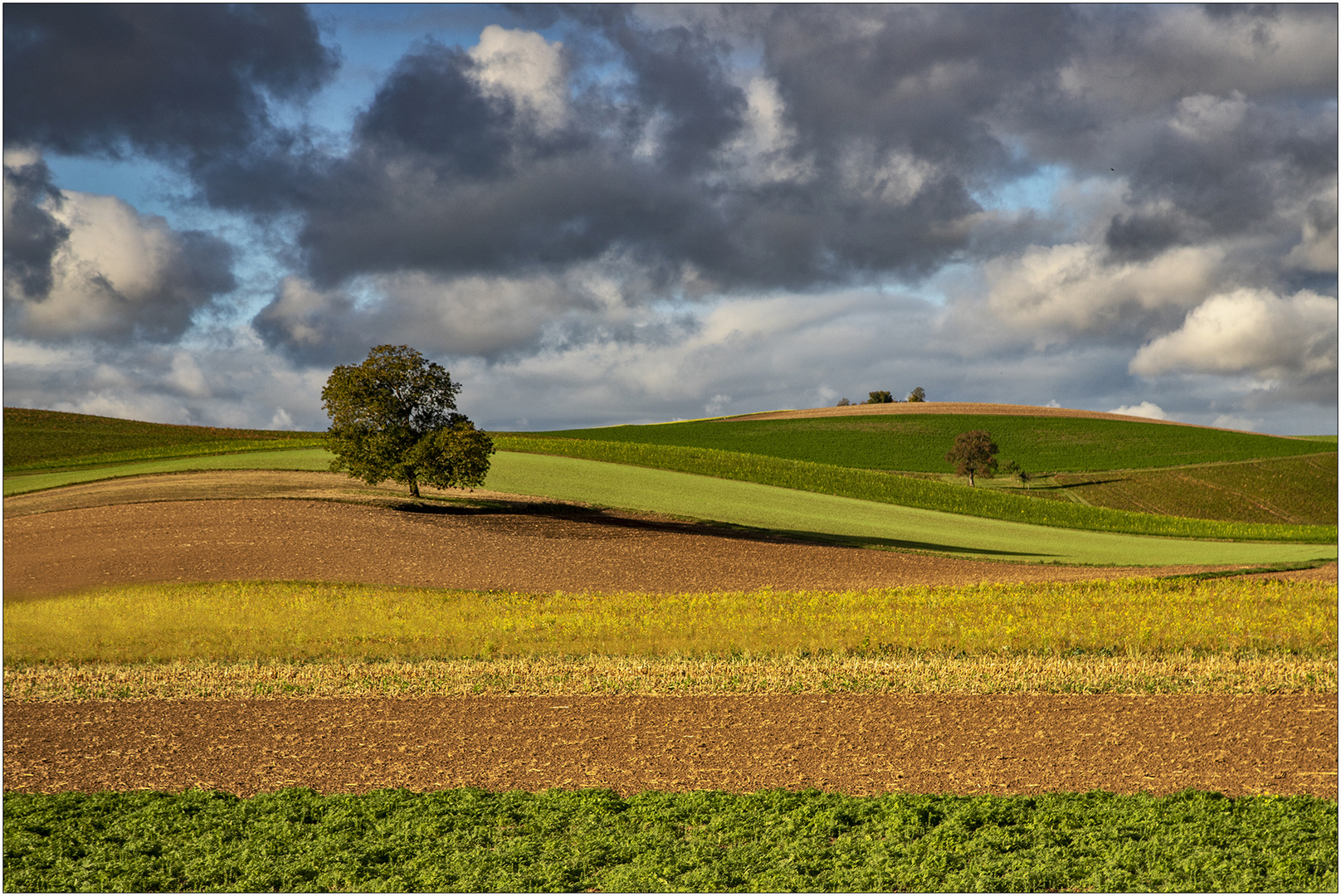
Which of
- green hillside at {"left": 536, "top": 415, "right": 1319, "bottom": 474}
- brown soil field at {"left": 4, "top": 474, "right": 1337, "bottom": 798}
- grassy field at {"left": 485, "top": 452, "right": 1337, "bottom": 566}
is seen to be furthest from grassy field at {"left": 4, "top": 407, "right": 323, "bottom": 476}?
brown soil field at {"left": 4, "top": 474, "right": 1337, "bottom": 798}

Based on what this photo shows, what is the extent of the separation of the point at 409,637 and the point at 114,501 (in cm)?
2503

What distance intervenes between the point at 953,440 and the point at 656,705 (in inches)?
3231

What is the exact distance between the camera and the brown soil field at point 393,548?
26875 mm

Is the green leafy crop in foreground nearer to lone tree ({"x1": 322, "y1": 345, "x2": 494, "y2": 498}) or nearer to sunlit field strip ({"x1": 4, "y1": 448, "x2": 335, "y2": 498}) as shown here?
lone tree ({"x1": 322, "y1": 345, "x2": 494, "y2": 498})

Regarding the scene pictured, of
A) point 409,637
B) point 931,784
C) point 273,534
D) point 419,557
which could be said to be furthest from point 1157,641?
point 273,534

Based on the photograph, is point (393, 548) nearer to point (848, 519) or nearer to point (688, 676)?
point (688, 676)

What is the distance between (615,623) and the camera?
20.6m

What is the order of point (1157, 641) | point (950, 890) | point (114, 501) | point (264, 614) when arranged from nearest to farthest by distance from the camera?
point (950, 890) < point (1157, 641) < point (264, 614) < point (114, 501)

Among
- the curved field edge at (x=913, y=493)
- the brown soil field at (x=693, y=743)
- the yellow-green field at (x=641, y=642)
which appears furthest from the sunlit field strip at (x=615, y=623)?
the curved field edge at (x=913, y=493)

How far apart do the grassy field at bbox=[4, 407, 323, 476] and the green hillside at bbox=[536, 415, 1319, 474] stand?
32551mm

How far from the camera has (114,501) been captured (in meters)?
36.7

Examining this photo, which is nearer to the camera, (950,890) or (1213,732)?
(950,890)

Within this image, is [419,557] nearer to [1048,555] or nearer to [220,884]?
[220,884]

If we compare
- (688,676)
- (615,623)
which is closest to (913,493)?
(615,623)
